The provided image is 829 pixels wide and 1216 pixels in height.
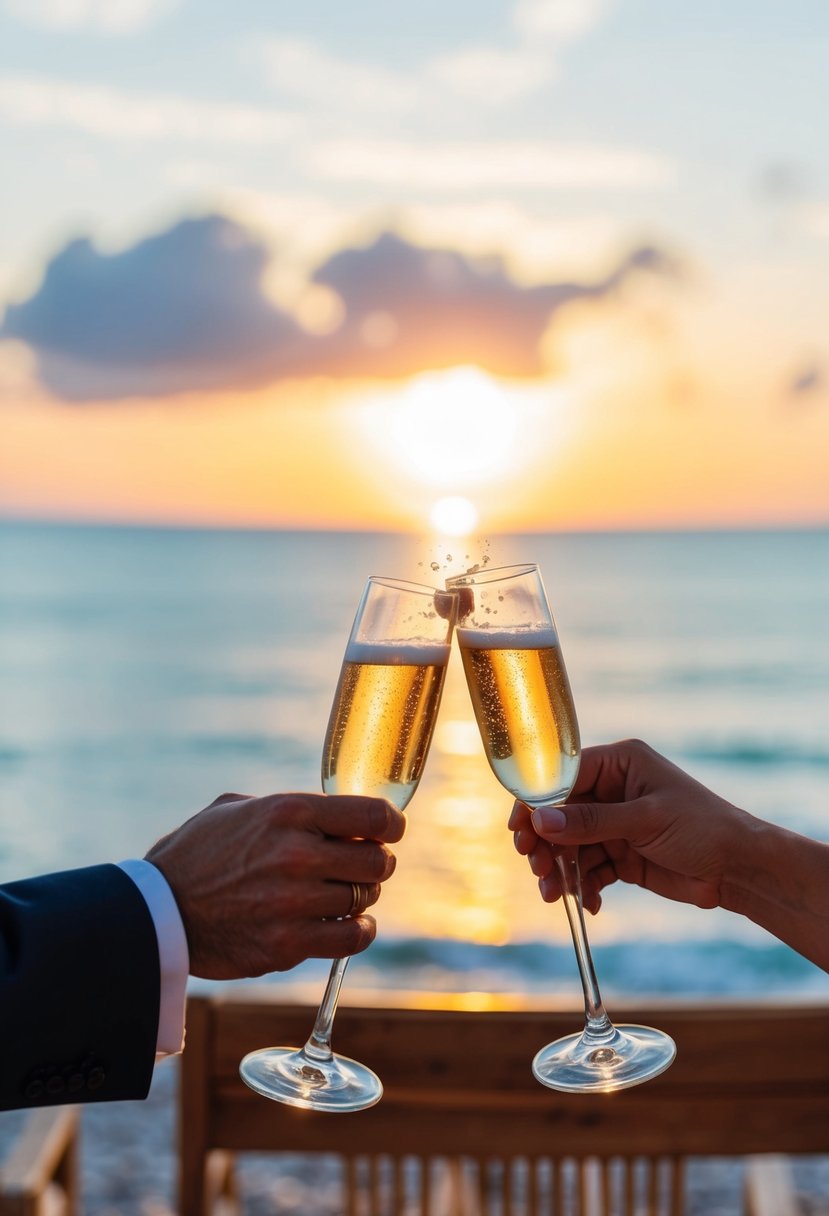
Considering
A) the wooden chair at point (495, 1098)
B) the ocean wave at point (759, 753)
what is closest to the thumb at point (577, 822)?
the wooden chair at point (495, 1098)

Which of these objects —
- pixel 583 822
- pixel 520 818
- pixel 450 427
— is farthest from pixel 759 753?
pixel 583 822

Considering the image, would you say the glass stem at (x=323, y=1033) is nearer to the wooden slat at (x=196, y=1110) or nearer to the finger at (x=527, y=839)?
the finger at (x=527, y=839)

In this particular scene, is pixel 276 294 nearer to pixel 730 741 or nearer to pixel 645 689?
pixel 645 689

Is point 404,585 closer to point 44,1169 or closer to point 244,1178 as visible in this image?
point 44,1169

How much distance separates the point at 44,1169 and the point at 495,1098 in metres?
1.07

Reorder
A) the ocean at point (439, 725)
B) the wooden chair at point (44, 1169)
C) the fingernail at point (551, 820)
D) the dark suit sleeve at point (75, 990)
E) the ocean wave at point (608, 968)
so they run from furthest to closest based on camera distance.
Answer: the ocean at point (439, 725) → the ocean wave at point (608, 968) → the wooden chair at point (44, 1169) → the fingernail at point (551, 820) → the dark suit sleeve at point (75, 990)

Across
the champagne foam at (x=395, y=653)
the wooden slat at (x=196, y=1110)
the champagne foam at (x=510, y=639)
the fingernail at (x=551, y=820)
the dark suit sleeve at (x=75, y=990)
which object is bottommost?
the wooden slat at (x=196, y=1110)

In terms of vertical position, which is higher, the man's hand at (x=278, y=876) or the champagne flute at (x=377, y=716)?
the champagne flute at (x=377, y=716)

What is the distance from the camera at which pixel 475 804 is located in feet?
61.4

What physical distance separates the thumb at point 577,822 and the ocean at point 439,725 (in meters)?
0.45

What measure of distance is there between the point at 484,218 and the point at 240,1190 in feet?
91.5

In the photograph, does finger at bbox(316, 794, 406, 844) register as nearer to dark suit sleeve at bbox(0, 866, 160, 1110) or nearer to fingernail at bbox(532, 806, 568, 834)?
dark suit sleeve at bbox(0, 866, 160, 1110)

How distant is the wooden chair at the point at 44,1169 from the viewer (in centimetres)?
296

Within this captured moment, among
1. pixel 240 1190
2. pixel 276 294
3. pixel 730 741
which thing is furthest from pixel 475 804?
pixel 276 294
